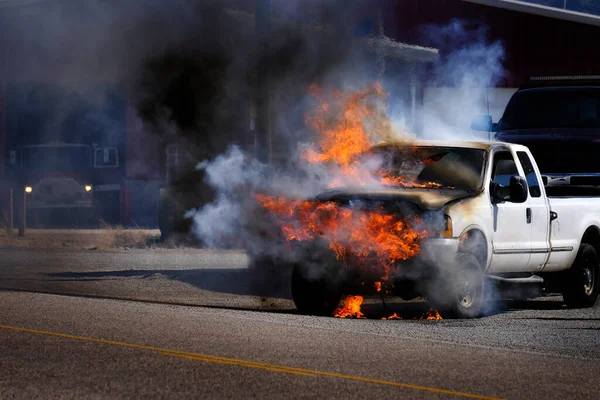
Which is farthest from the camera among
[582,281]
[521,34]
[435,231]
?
[521,34]

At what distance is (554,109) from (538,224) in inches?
181

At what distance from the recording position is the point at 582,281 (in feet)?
46.1

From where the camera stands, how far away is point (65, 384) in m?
7.75

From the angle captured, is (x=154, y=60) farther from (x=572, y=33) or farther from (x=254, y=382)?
(x=572, y=33)

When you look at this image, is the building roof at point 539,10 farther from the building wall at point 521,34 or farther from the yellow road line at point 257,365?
the yellow road line at point 257,365

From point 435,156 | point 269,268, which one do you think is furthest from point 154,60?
point 435,156

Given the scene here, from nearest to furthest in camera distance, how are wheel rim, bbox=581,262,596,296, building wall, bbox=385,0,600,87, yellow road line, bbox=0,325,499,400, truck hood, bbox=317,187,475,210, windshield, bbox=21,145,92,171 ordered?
yellow road line, bbox=0,325,499,400 → truck hood, bbox=317,187,475,210 → wheel rim, bbox=581,262,596,296 → windshield, bbox=21,145,92,171 → building wall, bbox=385,0,600,87

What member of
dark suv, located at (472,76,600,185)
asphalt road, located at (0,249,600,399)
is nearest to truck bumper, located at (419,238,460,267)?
asphalt road, located at (0,249,600,399)

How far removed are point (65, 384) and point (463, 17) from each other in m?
28.9

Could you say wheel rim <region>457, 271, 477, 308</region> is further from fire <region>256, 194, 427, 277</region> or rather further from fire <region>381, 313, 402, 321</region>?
fire <region>381, 313, 402, 321</region>

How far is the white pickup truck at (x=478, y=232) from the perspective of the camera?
37.7 ft

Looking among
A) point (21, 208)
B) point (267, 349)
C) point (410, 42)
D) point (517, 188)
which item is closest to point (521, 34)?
point (410, 42)

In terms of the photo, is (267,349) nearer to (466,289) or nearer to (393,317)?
(466,289)

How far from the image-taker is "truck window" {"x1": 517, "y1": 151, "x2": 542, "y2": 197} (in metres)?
13.5
